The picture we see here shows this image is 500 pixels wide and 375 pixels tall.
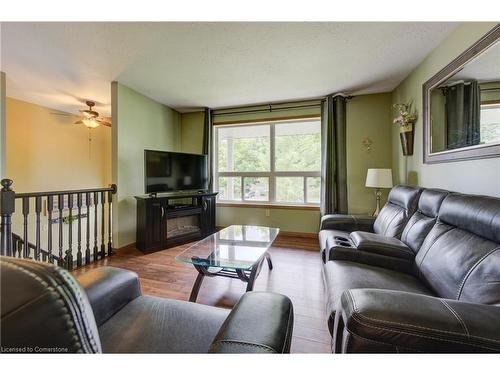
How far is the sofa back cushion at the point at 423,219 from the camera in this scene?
1580mm

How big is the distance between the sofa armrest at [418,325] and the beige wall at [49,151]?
4949mm

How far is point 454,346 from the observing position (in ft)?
2.17

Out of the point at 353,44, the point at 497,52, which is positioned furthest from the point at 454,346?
the point at 353,44

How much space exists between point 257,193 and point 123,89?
261 cm

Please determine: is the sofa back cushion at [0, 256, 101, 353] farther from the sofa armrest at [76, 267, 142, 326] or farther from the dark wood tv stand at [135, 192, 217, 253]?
the dark wood tv stand at [135, 192, 217, 253]

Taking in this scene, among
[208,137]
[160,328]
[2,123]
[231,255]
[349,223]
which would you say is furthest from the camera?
[208,137]

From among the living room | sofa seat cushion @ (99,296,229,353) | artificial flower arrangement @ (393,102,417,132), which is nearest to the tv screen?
the living room

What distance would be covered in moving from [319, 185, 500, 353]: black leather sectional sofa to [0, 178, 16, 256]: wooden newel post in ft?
8.61

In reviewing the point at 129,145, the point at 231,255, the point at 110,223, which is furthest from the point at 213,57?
the point at 110,223

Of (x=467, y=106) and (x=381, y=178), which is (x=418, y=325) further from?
(x=381, y=178)

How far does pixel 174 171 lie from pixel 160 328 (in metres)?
2.89

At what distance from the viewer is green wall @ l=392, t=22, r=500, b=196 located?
1568 mm

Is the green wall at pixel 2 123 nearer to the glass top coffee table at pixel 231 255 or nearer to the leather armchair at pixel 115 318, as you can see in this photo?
the glass top coffee table at pixel 231 255

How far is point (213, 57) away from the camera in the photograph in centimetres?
229
